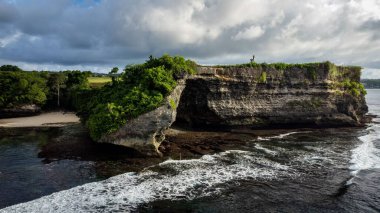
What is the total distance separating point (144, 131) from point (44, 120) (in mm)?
32593

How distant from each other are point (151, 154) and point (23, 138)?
19.1m

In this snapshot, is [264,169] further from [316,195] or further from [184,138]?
[184,138]

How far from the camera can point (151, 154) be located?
94.6 feet

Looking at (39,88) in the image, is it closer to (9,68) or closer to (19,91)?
(19,91)

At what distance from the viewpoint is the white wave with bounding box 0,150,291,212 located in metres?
18.0

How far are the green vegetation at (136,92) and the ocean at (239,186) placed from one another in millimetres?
4529

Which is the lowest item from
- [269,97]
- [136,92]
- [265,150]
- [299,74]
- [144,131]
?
[265,150]

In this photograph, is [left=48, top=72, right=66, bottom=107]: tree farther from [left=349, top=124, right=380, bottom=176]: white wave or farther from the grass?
[left=349, top=124, right=380, bottom=176]: white wave

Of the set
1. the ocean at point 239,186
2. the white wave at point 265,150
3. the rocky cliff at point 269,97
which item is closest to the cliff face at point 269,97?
the rocky cliff at point 269,97

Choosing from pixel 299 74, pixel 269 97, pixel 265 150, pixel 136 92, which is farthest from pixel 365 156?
pixel 136 92

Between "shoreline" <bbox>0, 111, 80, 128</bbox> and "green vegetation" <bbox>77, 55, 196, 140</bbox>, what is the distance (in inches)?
591

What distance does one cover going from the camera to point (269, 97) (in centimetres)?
4444

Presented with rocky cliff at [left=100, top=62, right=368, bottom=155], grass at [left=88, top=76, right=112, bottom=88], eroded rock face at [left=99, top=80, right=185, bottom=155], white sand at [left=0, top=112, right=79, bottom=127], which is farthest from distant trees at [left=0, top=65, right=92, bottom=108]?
eroded rock face at [left=99, top=80, right=185, bottom=155]

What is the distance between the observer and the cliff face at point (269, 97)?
41750 mm
